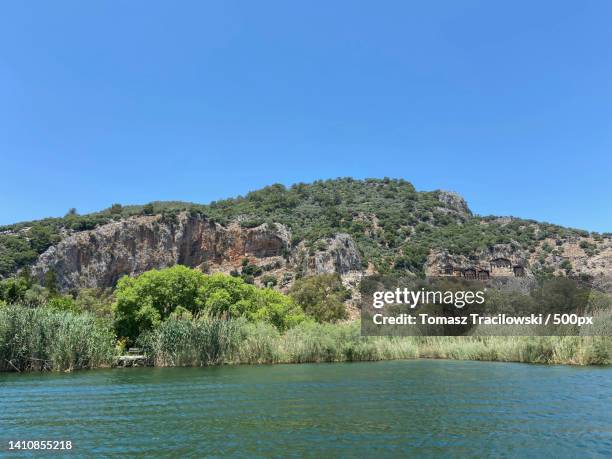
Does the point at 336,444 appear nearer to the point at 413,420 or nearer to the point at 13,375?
the point at 413,420

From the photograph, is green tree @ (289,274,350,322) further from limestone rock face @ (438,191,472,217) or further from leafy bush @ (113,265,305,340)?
limestone rock face @ (438,191,472,217)

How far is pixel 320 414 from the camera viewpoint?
1678cm

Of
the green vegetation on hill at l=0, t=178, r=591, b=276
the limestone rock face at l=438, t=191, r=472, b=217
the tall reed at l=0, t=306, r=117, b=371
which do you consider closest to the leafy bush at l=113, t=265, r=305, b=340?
the tall reed at l=0, t=306, r=117, b=371

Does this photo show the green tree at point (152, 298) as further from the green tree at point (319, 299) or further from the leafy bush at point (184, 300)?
the green tree at point (319, 299)

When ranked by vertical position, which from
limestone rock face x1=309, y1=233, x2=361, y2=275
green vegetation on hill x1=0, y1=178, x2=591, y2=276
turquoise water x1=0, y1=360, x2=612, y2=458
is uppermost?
green vegetation on hill x1=0, y1=178, x2=591, y2=276

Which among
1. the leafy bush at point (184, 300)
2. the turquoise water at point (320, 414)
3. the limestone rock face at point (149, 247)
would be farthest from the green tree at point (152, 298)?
the limestone rock face at point (149, 247)

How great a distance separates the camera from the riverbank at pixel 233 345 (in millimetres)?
30859

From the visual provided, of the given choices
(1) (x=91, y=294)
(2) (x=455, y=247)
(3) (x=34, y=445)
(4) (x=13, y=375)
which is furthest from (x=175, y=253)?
(3) (x=34, y=445)

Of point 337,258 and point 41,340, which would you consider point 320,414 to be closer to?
point 41,340

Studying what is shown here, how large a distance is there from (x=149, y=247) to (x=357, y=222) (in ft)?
152

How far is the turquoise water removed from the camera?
12.7 metres

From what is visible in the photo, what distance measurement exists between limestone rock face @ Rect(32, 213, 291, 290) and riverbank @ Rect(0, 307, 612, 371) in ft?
180

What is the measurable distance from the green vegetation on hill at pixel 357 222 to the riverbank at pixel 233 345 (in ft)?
175

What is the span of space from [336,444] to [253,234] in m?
90.1
